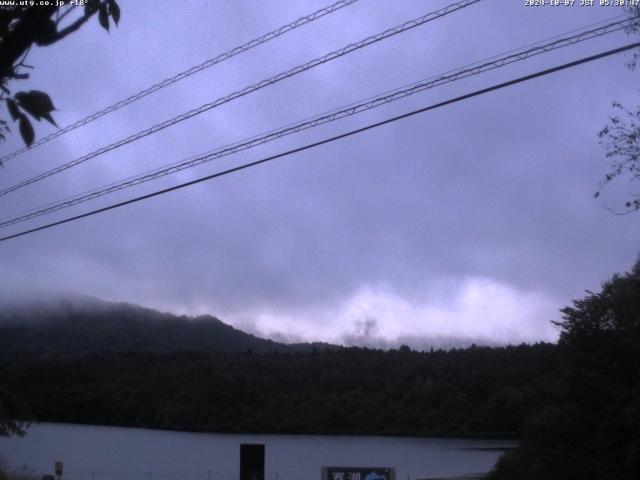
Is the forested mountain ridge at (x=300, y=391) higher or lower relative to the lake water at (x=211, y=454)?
higher

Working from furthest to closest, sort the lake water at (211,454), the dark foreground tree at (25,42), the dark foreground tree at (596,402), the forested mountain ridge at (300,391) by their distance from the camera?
1. the forested mountain ridge at (300,391)
2. the lake water at (211,454)
3. the dark foreground tree at (596,402)
4. the dark foreground tree at (25,42)

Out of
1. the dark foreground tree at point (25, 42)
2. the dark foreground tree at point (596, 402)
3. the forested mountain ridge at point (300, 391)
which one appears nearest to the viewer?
the dark foreground tree at point (25, 42)

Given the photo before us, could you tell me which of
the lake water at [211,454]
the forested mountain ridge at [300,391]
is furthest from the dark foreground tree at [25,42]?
the forested mountain ridge at [300,391]

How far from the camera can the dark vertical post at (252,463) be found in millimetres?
18703

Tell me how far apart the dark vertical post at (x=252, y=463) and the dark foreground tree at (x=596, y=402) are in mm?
7638

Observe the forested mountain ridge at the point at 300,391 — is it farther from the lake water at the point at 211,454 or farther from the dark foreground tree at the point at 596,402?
the dark foreground tree at the point at 596,402

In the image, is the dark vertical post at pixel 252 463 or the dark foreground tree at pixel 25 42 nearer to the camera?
the dark foreground tree at pixel 25 42

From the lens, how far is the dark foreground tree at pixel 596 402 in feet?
61.2

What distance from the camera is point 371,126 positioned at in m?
11.5

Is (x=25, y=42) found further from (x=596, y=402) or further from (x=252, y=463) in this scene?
(x=596, y=402)

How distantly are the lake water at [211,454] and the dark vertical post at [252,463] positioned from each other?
15256mm

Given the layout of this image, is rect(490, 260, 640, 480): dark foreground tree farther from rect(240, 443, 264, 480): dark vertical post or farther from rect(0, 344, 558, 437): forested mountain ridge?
rect(0, 344, 558, 437): forested mountain ridge

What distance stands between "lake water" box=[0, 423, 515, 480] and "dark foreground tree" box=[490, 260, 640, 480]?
12.7 meters

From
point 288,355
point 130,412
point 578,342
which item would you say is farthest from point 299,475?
point 288,355
